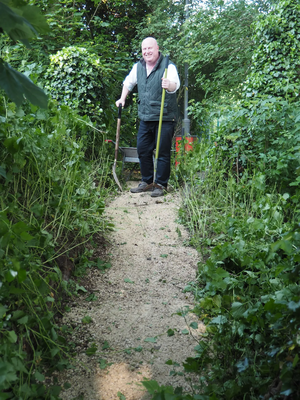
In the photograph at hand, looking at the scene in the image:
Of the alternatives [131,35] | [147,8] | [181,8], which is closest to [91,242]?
[131,35]

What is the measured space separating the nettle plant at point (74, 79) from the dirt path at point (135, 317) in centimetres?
217

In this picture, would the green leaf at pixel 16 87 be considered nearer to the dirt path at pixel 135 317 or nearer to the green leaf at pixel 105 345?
the dirt path at pixel 135 317

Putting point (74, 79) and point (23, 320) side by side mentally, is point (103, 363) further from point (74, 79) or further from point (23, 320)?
point (74, 79)

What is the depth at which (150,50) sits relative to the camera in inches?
198

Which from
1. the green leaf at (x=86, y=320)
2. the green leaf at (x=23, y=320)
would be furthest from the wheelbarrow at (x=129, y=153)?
the green leaf at (x=23, y=320)

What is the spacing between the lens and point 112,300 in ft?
8.74

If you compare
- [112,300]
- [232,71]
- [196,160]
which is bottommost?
[112,300]

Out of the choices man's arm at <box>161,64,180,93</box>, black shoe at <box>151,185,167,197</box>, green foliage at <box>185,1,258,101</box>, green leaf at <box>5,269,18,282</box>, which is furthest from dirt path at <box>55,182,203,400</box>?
green foliage at <box>185,1,258,101</box>

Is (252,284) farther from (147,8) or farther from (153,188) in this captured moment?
(147,8)

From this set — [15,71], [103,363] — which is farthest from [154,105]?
[15,71]

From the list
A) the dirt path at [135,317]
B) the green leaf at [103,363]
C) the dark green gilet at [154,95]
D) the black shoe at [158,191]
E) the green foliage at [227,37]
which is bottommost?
the dirt path at [135,317]

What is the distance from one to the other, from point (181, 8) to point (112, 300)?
1130 centimetres

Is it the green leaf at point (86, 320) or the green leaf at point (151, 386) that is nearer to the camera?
the green leaf at point (151, 386)

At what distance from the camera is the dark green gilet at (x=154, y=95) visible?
513 cm
